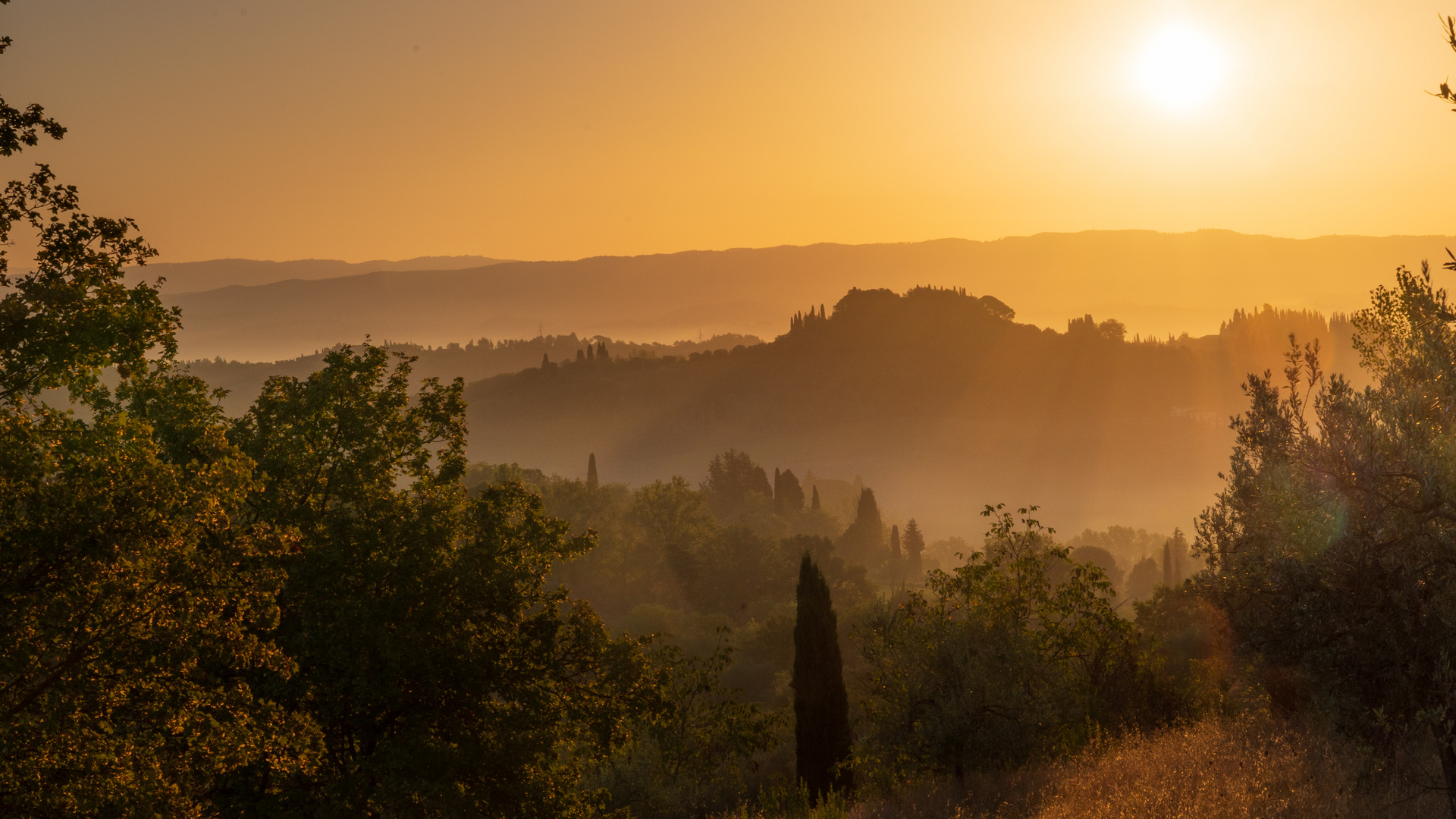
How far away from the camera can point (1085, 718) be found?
27.8 m

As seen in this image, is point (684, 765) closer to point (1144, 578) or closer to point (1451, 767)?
point (1451, 767)

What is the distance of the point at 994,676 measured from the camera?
2305cm

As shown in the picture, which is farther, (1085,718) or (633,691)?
(1085,718)

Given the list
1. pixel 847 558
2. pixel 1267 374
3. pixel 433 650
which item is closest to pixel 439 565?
pixel 433 650

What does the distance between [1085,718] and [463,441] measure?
1883cm

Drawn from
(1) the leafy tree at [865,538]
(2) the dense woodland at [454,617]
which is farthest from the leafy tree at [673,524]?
(2) the dense woodland at [454,617]

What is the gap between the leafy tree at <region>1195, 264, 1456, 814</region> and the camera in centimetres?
1070

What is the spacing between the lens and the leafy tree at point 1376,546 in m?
10.7

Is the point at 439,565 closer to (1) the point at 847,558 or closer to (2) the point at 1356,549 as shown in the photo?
(2) the point at 1356,549

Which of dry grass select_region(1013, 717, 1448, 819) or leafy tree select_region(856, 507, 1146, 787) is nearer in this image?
dry grass select_region(1013, 717, 1448, 819)

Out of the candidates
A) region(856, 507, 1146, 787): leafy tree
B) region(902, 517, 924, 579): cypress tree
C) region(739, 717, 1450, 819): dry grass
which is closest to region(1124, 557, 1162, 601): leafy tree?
region(902, 517, 924, 579): cypress tree

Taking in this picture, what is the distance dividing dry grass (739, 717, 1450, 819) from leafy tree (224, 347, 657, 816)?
19.8ft

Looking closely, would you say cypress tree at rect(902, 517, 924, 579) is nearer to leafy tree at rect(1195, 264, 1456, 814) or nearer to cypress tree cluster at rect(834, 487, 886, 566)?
cypress tree cluster at rect(834, 487, 886, 566)

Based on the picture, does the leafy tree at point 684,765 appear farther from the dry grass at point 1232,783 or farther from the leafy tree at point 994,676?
the dry grass at point 1232,783
